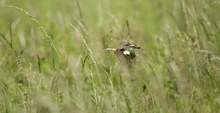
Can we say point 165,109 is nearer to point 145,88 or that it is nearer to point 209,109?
point 209,109

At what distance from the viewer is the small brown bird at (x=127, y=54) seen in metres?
2.73

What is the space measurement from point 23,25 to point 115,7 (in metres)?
1.02

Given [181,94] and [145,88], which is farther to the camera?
[145,88]

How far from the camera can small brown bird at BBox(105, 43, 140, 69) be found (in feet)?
8.97

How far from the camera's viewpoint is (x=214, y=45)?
326 centimetres

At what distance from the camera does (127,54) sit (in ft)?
8.97

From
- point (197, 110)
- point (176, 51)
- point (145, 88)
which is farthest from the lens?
point (176, 51)

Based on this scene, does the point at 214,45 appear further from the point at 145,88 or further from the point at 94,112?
the point at 94,112

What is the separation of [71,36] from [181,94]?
2974 mm

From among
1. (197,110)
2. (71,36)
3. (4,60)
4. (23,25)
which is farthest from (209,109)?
(23,25)

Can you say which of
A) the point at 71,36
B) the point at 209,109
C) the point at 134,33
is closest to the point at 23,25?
the point at 71,36

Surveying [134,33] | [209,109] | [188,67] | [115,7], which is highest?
[115,7]

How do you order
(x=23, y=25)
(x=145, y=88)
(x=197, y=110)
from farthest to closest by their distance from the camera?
(x=23, y=25) < (x=145, y=88) < (x=197, y=110)

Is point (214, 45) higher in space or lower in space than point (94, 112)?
higher
